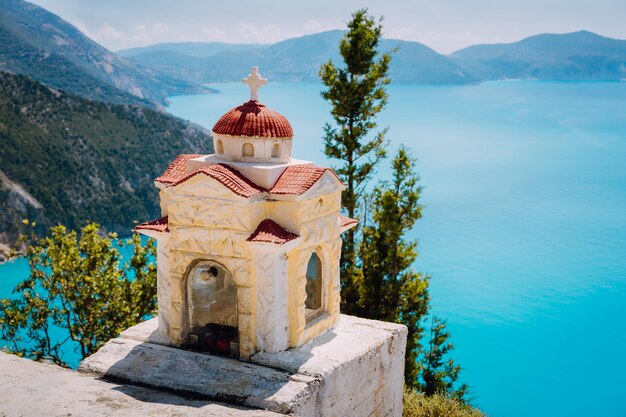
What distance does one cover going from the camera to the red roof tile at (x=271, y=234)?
28.3 ft

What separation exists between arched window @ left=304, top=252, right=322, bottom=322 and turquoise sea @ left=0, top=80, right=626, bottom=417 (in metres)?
18.3

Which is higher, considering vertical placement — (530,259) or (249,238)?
(249,238)

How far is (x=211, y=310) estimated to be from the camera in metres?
10.4

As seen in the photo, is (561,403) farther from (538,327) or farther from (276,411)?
(276,411)

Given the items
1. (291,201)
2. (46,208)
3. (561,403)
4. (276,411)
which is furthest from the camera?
(46,208)

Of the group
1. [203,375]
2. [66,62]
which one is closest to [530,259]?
[203,375]

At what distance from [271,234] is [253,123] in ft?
6.78

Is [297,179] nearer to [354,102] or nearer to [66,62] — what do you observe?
[354,102]

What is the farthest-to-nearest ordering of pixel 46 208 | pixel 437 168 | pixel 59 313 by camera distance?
1. pixel 437 168
2. pixel 46 208
3. pixel 59 313

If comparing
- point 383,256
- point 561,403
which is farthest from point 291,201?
point 561,403

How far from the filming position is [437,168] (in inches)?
3297

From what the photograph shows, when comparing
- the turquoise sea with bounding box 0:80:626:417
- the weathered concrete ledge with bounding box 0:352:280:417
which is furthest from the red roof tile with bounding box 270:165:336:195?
the turquoise sea with bounding box 0:80:626:417

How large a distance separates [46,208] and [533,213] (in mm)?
48180

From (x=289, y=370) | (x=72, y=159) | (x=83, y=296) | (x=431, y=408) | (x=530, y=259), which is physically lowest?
(x=530, y=259)
